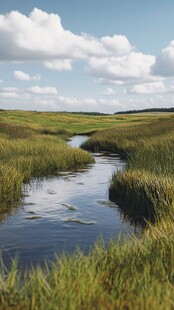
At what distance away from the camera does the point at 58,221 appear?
10.1 m

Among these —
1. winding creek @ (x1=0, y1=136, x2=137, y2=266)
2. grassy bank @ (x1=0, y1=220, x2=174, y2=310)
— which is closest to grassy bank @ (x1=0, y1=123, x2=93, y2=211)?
winding creek @ (x1=0, y1=136, x2=137, y2=266)

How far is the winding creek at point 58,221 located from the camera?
7996 millimetres

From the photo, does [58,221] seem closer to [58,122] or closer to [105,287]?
[105,287]

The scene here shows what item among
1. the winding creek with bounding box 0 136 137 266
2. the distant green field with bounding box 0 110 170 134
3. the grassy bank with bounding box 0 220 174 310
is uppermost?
the distant green field with bounding box 0 110 170 134

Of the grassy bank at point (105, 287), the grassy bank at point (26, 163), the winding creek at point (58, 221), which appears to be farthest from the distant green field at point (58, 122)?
the grassy bank at point (105, 287)

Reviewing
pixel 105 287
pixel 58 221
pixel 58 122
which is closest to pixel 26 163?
pixel 58 221

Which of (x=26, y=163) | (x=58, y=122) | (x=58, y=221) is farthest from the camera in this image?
(x=58, y=122)

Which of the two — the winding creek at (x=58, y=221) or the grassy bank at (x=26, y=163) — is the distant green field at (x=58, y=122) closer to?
the grassy bank at (x=26, y=163)

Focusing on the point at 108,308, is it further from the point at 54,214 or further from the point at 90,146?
the point at 90,146

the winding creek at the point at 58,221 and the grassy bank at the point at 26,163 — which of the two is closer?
the winding creek at the point at 58,221

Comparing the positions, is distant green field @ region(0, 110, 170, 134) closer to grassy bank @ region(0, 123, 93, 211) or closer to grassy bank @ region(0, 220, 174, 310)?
→ grassy bank @ region(0, 123, 93, 211)

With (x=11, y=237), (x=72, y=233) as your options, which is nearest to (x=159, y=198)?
(x=72, y=233)

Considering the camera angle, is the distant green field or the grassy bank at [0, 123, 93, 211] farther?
the distant green field

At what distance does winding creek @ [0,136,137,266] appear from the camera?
7996 mm
